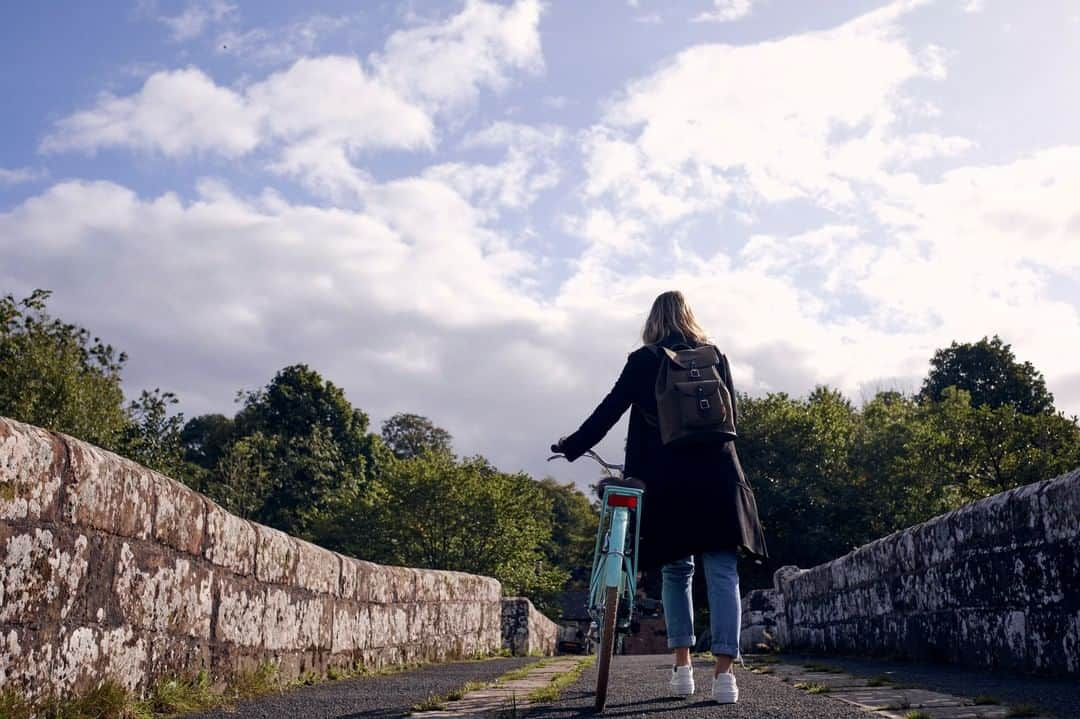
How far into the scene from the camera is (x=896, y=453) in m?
39.3

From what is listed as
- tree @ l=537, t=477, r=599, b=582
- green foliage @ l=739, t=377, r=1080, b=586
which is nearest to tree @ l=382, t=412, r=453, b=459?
tree @ l=537, t=477, r=599, b=582

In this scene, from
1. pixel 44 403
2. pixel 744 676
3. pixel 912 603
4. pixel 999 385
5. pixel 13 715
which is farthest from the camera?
pixel 999 385

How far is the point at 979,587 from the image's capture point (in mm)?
6117

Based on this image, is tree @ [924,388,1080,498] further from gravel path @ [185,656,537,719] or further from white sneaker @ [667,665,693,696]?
white sneaker @ [667,665,693,696]

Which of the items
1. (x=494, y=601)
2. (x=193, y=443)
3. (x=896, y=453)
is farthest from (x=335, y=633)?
(x=193, y=443)

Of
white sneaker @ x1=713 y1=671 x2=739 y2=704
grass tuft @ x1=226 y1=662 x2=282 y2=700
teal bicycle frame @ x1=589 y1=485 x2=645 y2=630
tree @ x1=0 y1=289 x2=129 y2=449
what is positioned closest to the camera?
teal bicycle frame @ x1=589 y1=485 x2=645 y2=630

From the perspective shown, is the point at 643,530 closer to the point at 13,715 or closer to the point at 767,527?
the point at 13,715

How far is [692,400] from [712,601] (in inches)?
37.3

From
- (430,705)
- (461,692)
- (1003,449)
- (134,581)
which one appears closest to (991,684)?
(461,692)

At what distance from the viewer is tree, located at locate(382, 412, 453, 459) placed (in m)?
69.5

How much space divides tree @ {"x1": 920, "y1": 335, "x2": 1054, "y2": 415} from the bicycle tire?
49.2m

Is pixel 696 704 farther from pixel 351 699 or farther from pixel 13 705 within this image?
pixel 13 705

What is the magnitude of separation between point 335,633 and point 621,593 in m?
3.42

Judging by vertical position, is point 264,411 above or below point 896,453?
above
